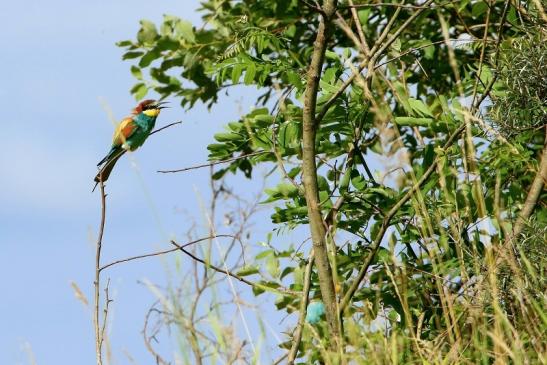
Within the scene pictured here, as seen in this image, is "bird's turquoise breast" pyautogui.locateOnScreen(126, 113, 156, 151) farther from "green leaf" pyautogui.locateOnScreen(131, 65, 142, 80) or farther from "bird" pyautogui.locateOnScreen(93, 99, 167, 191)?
"green leaf" pyautogui.locateOnScreen(131, 65, 142, 80)

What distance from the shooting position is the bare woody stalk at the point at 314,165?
11.6 ft

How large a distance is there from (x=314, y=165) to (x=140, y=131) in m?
3.08

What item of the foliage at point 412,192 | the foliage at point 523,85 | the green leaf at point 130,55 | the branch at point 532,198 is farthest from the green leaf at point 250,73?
the green leaf at point 130,55

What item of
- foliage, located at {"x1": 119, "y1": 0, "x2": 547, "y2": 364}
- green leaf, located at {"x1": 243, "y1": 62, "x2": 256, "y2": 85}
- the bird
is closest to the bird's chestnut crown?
the bird

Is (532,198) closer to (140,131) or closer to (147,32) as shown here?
(140,131)

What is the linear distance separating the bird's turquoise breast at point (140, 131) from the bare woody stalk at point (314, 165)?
3.03 metres

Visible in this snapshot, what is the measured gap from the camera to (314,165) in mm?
3605

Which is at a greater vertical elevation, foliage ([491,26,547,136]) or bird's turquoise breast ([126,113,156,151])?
bird's turquoise breast ([126,113,156,151])

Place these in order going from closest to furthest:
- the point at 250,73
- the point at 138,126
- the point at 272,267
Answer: the point at 250,73, the point at 272,267, the point at 138,126

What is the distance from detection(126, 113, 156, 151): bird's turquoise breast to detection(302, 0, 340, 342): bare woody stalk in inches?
119

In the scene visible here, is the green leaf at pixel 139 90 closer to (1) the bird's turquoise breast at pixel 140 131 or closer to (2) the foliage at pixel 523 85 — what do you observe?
(1) the bird's turquoise breast at pixel 140 131

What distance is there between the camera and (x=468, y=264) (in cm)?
412

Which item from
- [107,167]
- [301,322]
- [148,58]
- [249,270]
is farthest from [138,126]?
[301,322]

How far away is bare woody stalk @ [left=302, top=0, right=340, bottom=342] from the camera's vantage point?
3.54 m
